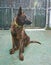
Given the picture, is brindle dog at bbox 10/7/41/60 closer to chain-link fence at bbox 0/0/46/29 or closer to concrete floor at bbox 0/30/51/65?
concrete floor at bbox 0/30/51/65

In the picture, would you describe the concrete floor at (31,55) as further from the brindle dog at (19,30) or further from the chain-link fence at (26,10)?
the chain-link fence at (26,10)

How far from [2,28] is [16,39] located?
406cm

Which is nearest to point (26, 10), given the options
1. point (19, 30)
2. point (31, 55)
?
point (31, 55)

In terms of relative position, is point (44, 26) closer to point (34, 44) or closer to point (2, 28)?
point (2, 28)

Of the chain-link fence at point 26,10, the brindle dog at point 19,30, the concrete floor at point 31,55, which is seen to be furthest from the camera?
the chain-link fence at point 26,10

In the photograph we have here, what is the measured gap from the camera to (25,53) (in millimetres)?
4305

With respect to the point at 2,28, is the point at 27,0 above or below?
above

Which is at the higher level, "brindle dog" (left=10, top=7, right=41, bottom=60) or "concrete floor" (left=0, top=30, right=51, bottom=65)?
"brindle dog" (left=10, top=7, right=41, bottom=60)

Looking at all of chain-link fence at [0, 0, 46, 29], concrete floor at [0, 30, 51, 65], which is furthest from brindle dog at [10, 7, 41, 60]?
chain-link fence at [0, 0, 46, 29]

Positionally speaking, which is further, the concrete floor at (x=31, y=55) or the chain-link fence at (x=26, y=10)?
the chain-link fence at (x=26, y=10)

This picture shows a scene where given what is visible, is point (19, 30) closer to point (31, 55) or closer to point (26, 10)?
point (31, 55)

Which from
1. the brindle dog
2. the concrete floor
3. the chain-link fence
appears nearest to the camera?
the concrete floor

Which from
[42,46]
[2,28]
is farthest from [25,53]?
[2,28]

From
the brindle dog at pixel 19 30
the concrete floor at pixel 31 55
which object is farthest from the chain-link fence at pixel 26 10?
the brindle dog at pixel 19 30
